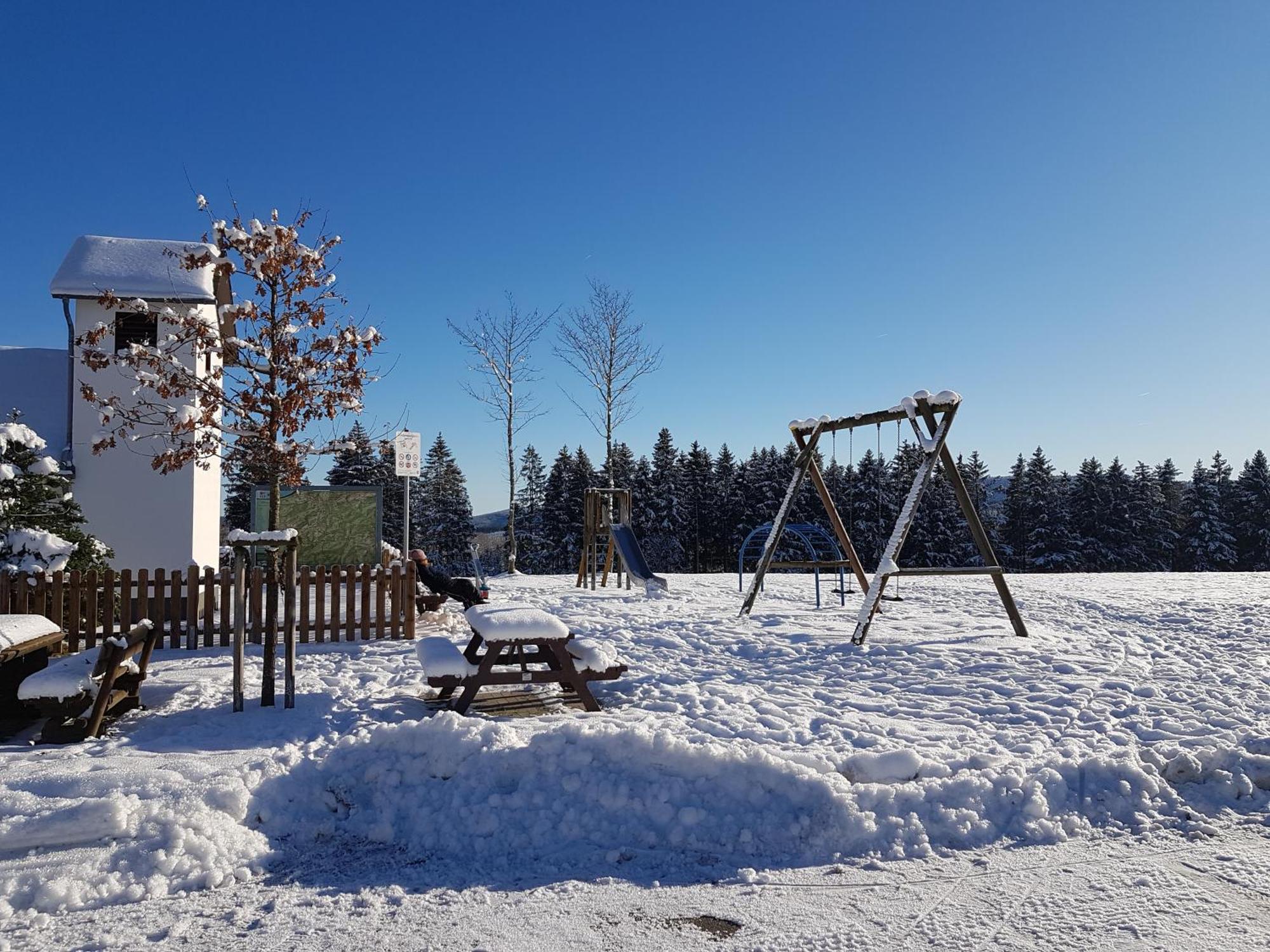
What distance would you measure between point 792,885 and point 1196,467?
197 feet

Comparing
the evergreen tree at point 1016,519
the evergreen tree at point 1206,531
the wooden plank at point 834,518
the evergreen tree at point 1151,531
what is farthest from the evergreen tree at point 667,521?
the wooden plank at point 834,518

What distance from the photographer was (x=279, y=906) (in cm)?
385

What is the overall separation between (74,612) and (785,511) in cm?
945

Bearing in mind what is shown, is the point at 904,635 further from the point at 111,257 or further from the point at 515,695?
the point at 111,257

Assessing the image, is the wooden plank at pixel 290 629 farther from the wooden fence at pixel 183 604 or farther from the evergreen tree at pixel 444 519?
the evergreen tree at pixel 444 519

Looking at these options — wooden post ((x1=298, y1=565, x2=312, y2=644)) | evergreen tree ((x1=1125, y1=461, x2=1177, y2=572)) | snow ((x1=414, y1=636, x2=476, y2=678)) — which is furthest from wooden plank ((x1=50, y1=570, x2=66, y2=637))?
evergreen tree ((x1=1125, y1=461, x2=1177, y2=572))

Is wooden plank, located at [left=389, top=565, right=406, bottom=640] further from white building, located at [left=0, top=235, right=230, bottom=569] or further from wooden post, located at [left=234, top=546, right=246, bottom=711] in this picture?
white building, located at [left=0, top=235, right=230, bottom=569]

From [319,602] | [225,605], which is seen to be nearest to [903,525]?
[319,602]

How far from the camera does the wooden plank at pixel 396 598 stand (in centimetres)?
1027

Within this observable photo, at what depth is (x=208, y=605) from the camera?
9570 mm

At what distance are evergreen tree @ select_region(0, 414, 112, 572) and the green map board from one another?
397cm

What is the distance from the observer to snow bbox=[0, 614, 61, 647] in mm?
6164

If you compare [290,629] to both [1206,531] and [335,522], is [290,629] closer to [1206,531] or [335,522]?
[335,522]

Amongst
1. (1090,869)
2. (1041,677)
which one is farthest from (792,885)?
(1041,677)
